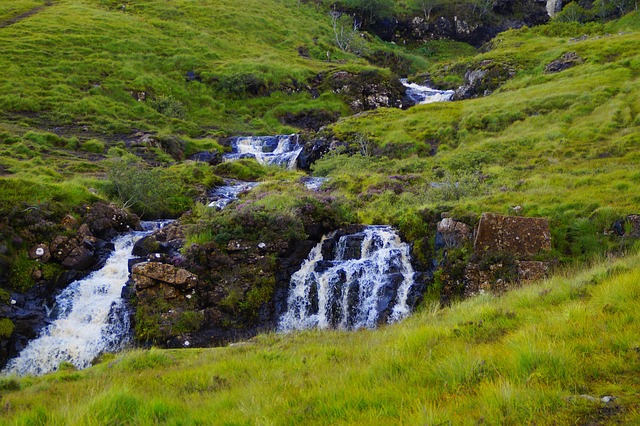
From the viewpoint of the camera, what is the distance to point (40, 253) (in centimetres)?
1413

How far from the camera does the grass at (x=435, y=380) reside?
3.32 metres

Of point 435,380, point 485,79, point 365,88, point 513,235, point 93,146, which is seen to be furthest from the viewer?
point 365,88

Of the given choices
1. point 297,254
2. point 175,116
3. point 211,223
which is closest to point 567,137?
point 297,254

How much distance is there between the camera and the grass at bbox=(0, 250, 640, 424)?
332 centimetres

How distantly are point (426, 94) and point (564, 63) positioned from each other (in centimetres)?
1787

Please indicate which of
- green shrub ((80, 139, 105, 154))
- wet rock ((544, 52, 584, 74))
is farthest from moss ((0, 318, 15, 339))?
wet rock ((544, 52, 584, 74))

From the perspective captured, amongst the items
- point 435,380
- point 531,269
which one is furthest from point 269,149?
point 435,380

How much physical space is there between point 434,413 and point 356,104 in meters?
53.5

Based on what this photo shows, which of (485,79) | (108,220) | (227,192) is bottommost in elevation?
(227,192)

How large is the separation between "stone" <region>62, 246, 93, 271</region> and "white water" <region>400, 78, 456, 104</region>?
4523cm

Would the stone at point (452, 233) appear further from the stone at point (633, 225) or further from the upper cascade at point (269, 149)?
the upper cascade at point (269, 149)

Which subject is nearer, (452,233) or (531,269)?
(531,269)

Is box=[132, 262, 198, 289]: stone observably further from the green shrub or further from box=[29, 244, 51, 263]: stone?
the green shrub

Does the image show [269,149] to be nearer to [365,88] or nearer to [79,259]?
[365,88]
